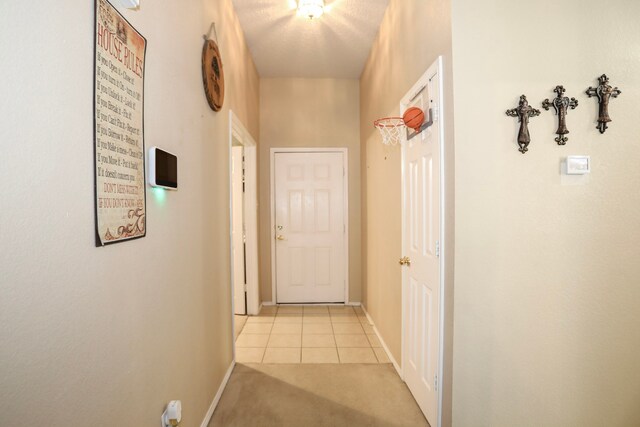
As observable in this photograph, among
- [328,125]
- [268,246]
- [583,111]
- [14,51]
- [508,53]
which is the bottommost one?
[268,246]

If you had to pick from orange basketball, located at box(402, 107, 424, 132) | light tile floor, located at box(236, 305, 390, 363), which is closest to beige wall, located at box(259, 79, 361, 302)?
light tile floor, located at box(236, 305, 390, 363)

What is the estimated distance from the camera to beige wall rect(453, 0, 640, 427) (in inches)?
63.7

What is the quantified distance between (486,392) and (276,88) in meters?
3.91

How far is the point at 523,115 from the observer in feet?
5.23

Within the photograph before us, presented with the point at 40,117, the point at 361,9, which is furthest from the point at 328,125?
the point at 40,117

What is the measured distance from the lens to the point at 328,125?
4.30 metres

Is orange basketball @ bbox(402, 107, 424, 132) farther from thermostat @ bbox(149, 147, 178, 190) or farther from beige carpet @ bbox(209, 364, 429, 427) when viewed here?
beige carpet @ bbox(209, 364, 429, 427)

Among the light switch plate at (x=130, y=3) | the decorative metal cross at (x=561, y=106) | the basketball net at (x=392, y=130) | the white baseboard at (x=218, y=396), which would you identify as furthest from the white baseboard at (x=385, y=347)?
the light switch plate at (x=130, y=3)

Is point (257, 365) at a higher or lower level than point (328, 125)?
lower

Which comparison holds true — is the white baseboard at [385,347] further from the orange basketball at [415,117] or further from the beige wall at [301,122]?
the orange basketball at [415,117]

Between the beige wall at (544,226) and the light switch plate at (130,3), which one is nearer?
the light switch plate at (130,3)

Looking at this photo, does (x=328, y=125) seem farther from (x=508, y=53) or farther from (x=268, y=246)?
(x=508, y=53)

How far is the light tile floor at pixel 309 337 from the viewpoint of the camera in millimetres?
2873

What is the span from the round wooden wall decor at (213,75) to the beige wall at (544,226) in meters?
1.43
